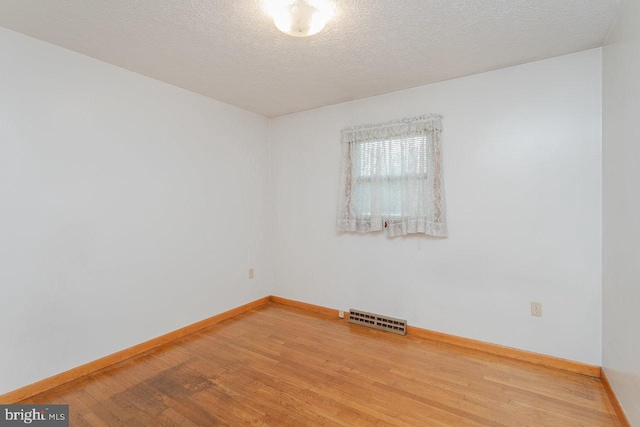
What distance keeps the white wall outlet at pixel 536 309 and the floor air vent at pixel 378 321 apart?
1.05 meters

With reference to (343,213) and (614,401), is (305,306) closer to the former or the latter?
(343,213)

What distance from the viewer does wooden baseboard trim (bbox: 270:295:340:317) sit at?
340 centimetres

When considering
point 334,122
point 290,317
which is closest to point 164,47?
point 334,122

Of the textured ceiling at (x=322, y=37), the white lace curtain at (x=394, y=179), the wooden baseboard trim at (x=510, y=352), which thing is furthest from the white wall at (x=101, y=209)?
the wooden baseboard trim at (x=510, y=352)

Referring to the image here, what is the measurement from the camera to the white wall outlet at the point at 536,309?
2.34 m

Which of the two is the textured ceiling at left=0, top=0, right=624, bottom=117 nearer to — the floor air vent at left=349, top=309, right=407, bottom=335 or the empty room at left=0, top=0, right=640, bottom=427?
the empty room at left=0, top=0, right=640, bottom=427

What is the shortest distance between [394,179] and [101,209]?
2.54 m

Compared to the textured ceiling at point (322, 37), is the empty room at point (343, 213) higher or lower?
lower

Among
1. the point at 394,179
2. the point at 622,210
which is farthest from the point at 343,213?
the point at 622,210

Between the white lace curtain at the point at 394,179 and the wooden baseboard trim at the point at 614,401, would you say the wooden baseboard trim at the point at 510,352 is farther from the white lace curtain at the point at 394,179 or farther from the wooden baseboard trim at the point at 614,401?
the white lace curtain at the point at 394,179

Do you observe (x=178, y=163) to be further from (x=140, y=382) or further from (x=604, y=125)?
(x=604, y=125)

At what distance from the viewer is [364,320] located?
3.12m

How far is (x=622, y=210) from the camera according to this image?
173 centimetres

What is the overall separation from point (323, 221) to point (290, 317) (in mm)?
1141
